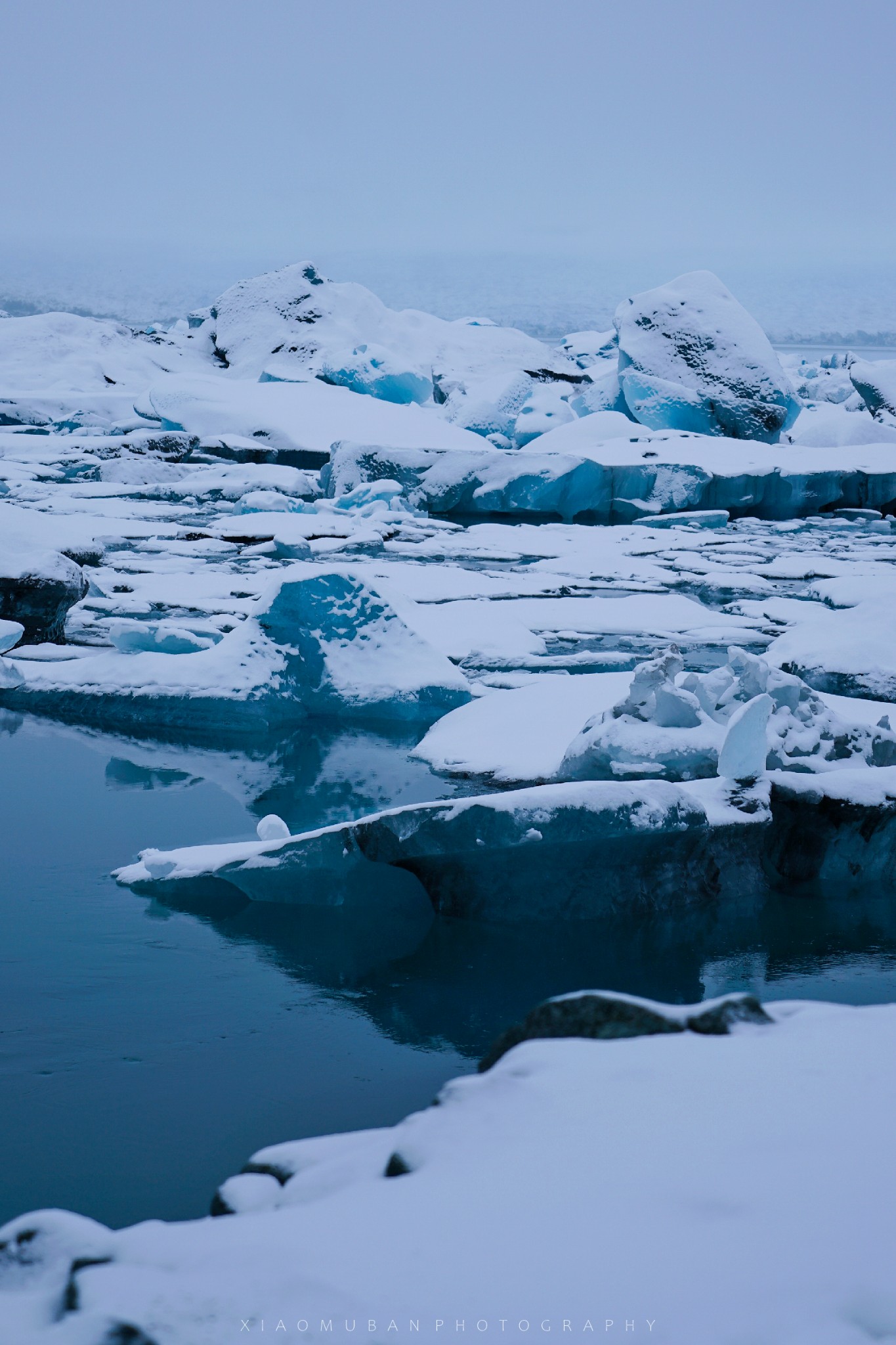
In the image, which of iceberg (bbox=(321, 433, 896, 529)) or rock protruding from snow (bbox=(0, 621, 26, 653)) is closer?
rock protruding from snow (bbox=(0, 621, 26, 653))

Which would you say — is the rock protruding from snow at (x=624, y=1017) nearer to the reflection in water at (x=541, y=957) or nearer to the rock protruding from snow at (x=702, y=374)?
the reflection in water at (x=541, y=957)

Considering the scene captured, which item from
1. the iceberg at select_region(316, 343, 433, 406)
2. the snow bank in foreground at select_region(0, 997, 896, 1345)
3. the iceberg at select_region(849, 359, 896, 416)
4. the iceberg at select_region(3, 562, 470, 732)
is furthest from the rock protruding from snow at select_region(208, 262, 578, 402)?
the snow bank in foreground at select_region(0, 997, 896, 1345)

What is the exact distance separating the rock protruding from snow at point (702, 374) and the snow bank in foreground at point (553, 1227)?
14409mm

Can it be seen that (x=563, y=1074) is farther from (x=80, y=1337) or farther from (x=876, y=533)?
(x=876, y=533)

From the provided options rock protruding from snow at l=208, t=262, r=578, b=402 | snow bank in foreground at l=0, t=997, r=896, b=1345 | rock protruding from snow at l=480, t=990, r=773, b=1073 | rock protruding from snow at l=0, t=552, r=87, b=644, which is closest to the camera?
snow bank in foreground at l=0, t=997, r=896, b=1345

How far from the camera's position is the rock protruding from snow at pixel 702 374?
15169 millimetres

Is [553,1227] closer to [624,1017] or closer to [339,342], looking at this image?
[624,1017]

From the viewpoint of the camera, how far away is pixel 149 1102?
79.5 inches

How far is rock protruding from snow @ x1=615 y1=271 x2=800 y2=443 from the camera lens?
49.8 feet

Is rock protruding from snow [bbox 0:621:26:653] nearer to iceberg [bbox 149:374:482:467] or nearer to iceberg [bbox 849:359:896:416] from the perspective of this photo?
iceberg [bbox 149:374:482:467]

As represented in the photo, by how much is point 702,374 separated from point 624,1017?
14.9 meters

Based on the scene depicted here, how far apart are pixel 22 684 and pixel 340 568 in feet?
4.79

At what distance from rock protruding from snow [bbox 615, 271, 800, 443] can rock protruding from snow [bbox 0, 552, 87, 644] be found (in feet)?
35.7

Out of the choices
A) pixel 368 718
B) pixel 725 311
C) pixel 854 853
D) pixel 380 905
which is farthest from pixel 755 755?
pixel 725 311
